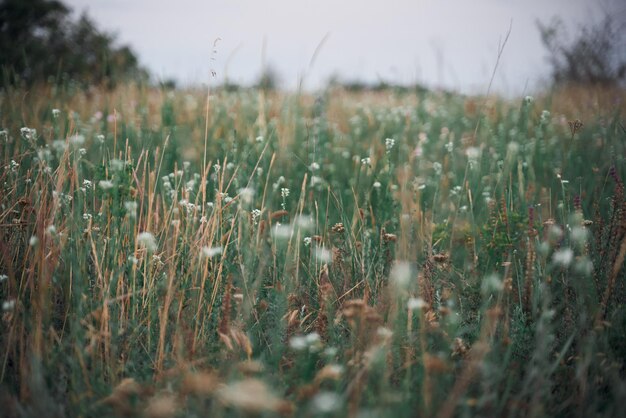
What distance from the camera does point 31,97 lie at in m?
4.69

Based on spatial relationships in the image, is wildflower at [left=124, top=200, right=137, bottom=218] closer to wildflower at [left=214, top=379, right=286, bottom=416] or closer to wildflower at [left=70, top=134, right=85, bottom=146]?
wildflower at [left=70, top=134, right=85, bottom=146]

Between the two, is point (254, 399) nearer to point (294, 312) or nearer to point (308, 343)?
point (308, 343)

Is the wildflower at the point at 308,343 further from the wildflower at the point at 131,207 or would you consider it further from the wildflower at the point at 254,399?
the wildflower at the point at 131,207

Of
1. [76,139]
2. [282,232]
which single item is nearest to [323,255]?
[282,232]

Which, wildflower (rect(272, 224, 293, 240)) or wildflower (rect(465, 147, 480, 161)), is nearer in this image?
wildflower (rect(272, 224, 293, 240))

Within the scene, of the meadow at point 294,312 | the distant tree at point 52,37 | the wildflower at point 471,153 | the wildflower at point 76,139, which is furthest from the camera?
the distant tree at point 52,37

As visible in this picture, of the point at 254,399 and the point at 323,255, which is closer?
the point at 254,399

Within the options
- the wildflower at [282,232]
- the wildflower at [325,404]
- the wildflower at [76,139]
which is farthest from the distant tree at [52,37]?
the wildflower at [325,404]

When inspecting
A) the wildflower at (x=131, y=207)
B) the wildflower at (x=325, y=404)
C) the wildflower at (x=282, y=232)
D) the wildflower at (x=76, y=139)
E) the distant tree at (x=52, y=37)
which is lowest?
the wildflower at (x=325, y=404)

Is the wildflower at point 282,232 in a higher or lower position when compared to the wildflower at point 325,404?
higher

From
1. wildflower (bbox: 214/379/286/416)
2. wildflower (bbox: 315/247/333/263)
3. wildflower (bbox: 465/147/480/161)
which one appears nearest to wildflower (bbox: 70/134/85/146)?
wildflower (bbox: 315/247/333/263)

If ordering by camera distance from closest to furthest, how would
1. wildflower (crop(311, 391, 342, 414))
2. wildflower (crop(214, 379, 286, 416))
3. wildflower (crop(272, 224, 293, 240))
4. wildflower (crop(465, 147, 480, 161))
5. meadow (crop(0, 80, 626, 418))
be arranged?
1. wildflower (crop(214, 379, 286, 416))
2. wildflower (crop(311, 391, 342, 414))
3. meadow (crop(0, 80, 626, 418))
4. wildflower (crop(272, 224, 293, 240))
5. wildflower (crop(465, 147, 480, 161))

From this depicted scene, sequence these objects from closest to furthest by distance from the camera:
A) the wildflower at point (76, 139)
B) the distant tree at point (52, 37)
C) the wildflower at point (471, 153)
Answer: the wildflower at point (76, 139), the wildflower at point (471, 153), the distant tree at point (52, 37)

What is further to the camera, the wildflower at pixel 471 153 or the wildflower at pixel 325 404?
the wildflower at pixel 471 153
